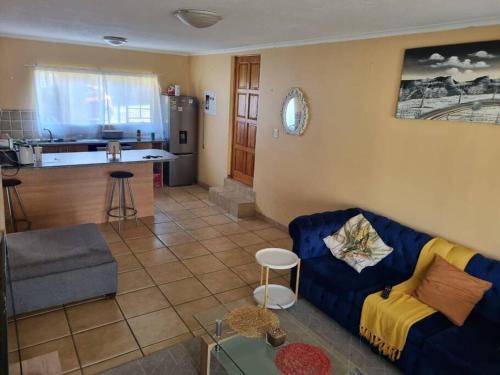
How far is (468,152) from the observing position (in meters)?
3.03

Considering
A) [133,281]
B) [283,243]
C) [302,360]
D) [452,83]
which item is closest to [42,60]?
[133,281]

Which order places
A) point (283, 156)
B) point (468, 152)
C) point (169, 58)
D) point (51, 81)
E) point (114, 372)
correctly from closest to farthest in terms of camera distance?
point (114, 372) < point (468, 152) < point (283, 156) < point (51, 81) < point (169, 58)

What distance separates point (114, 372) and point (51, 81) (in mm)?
5152

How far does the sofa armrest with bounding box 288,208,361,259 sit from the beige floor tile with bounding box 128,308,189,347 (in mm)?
1206

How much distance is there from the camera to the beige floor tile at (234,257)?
420 centimetres

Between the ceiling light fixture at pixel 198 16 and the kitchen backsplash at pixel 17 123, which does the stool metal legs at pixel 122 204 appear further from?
the ceiling light fixture at pixel 198 16

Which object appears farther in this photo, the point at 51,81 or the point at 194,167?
the point at 194,167

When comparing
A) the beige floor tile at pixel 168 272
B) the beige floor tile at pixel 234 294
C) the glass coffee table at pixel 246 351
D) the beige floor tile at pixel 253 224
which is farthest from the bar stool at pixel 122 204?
the glass coffee table at pixel 246 351

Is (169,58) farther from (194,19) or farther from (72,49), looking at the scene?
(194,19)

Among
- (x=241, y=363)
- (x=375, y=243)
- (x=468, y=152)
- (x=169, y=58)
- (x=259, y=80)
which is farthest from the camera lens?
(x=169, y=58)

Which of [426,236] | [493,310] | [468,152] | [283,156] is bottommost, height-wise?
[493,310]

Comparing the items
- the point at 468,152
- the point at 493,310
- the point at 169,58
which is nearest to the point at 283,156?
the point at 468,152

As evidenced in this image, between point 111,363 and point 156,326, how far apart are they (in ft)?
1.57

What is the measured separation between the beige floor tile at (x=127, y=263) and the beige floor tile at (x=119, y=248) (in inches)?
3.7
